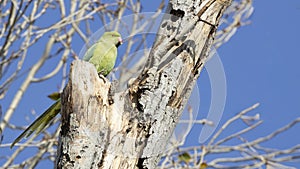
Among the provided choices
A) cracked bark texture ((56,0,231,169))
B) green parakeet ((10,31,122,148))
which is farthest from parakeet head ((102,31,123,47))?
cracked bark texture ((56,0,231,169))

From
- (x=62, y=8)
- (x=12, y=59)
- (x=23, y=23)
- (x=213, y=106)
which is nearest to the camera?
(x=213, y=106)

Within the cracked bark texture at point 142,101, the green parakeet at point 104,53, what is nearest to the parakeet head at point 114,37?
the green parakeet at point 104,53

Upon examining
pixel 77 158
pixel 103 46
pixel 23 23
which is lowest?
pixel 77 158

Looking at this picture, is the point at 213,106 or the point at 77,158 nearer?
the point at 77,158

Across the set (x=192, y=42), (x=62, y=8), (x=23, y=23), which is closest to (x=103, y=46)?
(x=192, y=42)

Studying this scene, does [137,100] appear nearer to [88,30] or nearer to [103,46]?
[103,46]

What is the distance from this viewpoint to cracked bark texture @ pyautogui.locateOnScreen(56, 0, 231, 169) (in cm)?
181

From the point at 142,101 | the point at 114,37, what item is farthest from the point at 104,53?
the point at 142,101

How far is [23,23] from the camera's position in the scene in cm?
398

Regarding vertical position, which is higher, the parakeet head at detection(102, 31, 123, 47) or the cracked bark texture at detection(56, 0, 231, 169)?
the parakeet head at detection(102, 31, 123, 47)

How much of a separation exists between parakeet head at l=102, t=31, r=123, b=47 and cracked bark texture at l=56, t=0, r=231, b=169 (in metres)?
0.50

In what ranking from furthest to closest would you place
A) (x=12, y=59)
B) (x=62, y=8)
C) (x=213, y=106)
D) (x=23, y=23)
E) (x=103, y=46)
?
(x=62, y=8)
(x=23, y=23)
(x=12, y=59)
(x=103, y=46)
(x=213, y=106)

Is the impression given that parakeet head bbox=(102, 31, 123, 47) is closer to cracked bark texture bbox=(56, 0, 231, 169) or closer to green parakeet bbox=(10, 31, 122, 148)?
green parakeet bbox=(10, 31, 122, 148)

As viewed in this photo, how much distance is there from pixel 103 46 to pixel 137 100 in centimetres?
65
